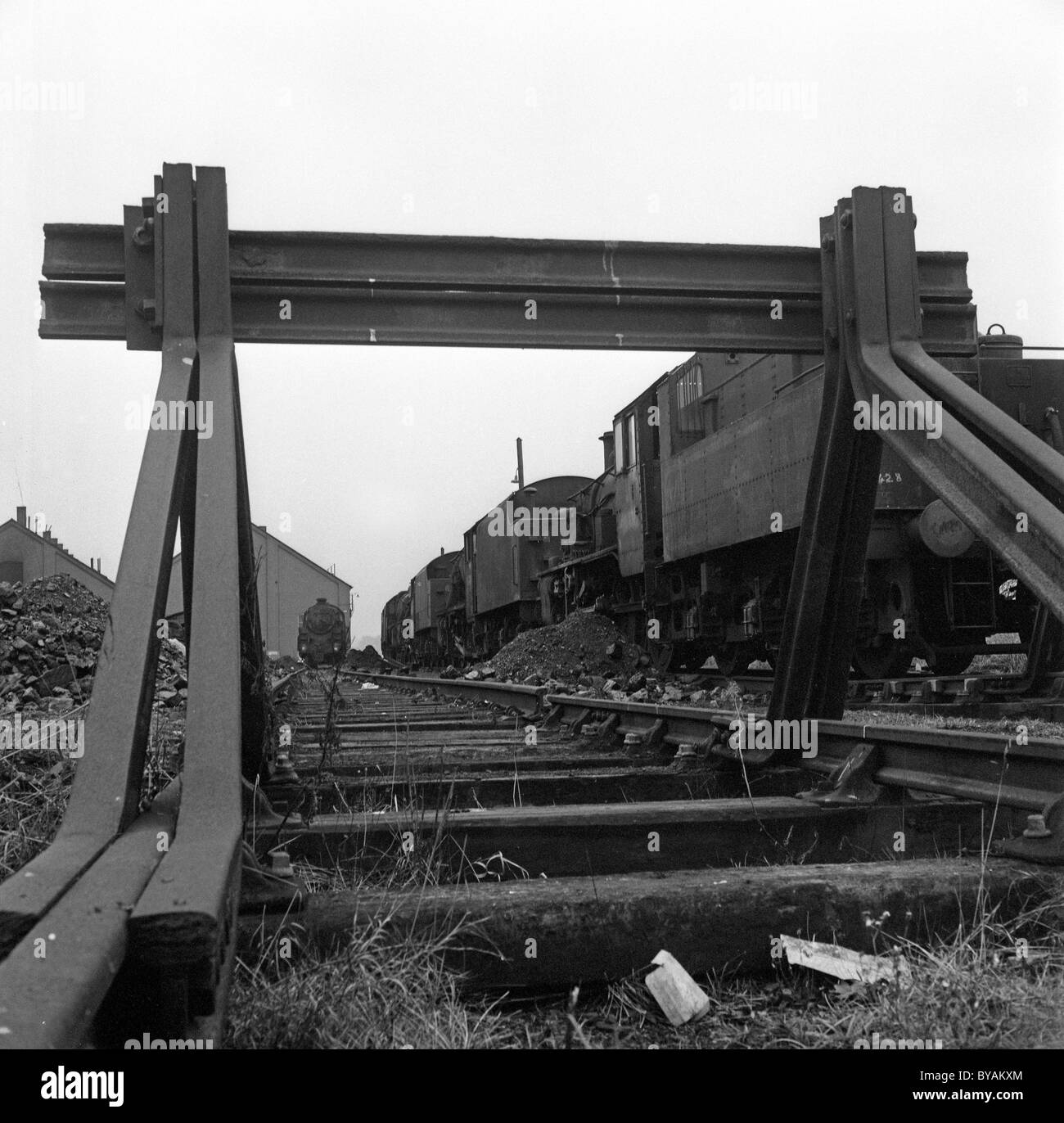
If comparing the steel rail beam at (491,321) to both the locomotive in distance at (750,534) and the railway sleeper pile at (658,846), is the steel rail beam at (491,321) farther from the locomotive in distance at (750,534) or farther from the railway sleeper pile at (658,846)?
the locomotive in distance at (750,534)

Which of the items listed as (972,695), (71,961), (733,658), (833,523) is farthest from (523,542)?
(71,961)

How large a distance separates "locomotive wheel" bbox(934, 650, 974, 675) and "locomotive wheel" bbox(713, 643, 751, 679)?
2.93 metres

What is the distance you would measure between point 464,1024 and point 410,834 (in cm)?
101

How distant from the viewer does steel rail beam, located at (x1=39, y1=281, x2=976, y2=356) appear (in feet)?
10.7

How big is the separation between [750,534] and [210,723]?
28.7 ft

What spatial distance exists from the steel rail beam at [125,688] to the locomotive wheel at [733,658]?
9.97 meters

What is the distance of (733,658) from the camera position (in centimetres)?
1258

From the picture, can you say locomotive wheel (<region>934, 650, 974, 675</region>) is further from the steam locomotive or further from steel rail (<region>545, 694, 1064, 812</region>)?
the steam locomotive

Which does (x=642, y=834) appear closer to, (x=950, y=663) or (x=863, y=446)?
(x=863, y=446)

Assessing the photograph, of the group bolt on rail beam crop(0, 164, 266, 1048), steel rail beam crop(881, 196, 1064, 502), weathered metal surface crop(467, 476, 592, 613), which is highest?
weathered metal surface crop(467, 476, 592, 613)

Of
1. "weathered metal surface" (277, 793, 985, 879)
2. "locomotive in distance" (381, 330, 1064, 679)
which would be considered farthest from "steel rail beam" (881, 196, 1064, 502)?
"locomotive in distance" (381, 330, 1064, 679)
